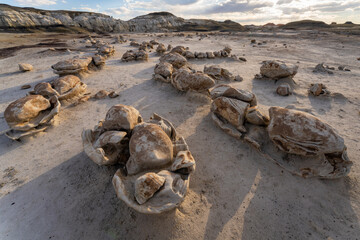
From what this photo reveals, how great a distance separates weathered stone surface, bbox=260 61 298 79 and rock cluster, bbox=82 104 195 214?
591 cm

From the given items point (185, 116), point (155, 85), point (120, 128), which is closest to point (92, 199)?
point (120, 128)

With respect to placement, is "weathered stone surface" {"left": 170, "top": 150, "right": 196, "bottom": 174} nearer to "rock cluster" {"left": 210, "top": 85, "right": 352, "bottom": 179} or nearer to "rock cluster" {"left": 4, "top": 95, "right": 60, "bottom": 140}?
"rock cluster" {"left": 210, "top": 85, "right": 352, "bottom": 179}

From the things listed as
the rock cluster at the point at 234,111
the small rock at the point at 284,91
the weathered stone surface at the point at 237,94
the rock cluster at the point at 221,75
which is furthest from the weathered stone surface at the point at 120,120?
the small rock at the point at 284,91

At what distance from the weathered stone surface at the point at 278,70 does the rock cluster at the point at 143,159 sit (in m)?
5.91

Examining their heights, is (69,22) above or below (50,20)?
below

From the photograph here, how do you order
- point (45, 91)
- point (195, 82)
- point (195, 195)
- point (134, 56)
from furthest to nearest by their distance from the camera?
point (134, 56) → point (195, 82) → point (45, 91) → point (195, 195)

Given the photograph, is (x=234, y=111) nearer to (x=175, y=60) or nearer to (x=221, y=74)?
(x=221, y=74)

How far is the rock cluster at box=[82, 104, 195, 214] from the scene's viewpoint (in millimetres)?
2234

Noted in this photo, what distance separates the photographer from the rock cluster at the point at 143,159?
223 centimetres

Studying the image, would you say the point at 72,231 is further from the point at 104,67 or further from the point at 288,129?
the point at 104,67

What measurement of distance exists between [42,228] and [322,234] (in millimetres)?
4125

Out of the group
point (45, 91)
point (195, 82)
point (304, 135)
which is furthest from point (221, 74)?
point (45, 91)

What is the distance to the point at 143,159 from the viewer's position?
8.59 feet

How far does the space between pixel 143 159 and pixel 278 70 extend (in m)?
6.88
